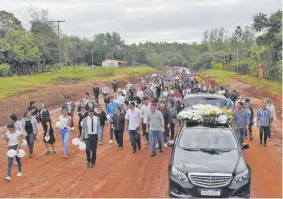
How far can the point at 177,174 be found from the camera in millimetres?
8359

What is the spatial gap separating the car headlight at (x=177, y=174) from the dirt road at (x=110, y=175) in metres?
1.30

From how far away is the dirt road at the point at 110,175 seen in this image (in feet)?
32.3

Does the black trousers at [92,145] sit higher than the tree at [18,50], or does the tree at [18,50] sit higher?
the tree at [18,50]

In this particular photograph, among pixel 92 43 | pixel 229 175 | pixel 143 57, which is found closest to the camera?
pixel 229 175

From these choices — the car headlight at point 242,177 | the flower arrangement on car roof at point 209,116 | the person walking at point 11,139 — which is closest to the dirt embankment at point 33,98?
the person walking at point 11,139

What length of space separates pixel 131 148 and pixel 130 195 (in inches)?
214

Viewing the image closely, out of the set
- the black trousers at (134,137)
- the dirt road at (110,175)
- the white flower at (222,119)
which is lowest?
the dirt road at (110,175)

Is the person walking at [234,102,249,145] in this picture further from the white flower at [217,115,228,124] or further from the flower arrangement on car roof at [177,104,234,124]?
the white flower at [217,115,228,124]

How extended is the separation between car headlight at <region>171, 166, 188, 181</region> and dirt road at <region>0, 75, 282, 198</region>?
130 centimetres

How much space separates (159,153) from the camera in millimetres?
13930

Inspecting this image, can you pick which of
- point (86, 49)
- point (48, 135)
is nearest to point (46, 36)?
point (86, 49)

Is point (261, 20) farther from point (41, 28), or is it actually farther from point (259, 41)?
point (41, 28)

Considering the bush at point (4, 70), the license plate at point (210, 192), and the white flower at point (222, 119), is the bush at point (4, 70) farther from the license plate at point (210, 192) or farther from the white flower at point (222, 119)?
the license plate at point (210, 192)

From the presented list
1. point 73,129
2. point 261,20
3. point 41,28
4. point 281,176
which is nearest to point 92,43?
point 41,28
